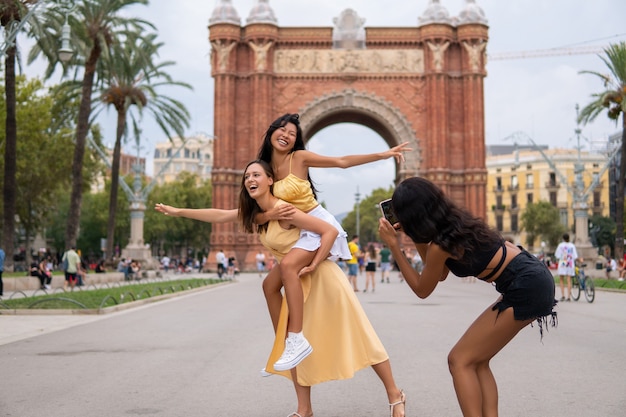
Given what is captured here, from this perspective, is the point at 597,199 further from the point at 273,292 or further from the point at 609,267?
the point at 273,292

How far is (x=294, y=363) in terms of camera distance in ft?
15.9

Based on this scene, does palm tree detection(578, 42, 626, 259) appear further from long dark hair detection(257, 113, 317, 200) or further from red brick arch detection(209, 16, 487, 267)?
long dark hair detection(257, 113, 317, 200)

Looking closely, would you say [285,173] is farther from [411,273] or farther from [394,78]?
[394,78]

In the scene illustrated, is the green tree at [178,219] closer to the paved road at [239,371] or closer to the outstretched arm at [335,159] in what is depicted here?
the paved road at [239,371]

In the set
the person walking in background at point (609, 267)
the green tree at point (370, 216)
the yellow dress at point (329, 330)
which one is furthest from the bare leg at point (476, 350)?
the green tree at point (370, 216)

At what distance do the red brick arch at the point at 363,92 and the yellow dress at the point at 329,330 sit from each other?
42114 millimetres

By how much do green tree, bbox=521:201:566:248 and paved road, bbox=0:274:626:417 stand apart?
6780 cm

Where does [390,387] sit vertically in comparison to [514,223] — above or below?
below

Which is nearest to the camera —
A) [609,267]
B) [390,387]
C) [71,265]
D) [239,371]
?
[390,387]

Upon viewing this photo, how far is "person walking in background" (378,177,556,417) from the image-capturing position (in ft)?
13.6

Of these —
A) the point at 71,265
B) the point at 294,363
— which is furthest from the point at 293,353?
the point at 71,265

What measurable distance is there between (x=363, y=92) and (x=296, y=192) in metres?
43.5

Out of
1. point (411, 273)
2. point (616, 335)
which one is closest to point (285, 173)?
point (411, 273)

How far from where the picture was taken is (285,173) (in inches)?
215
